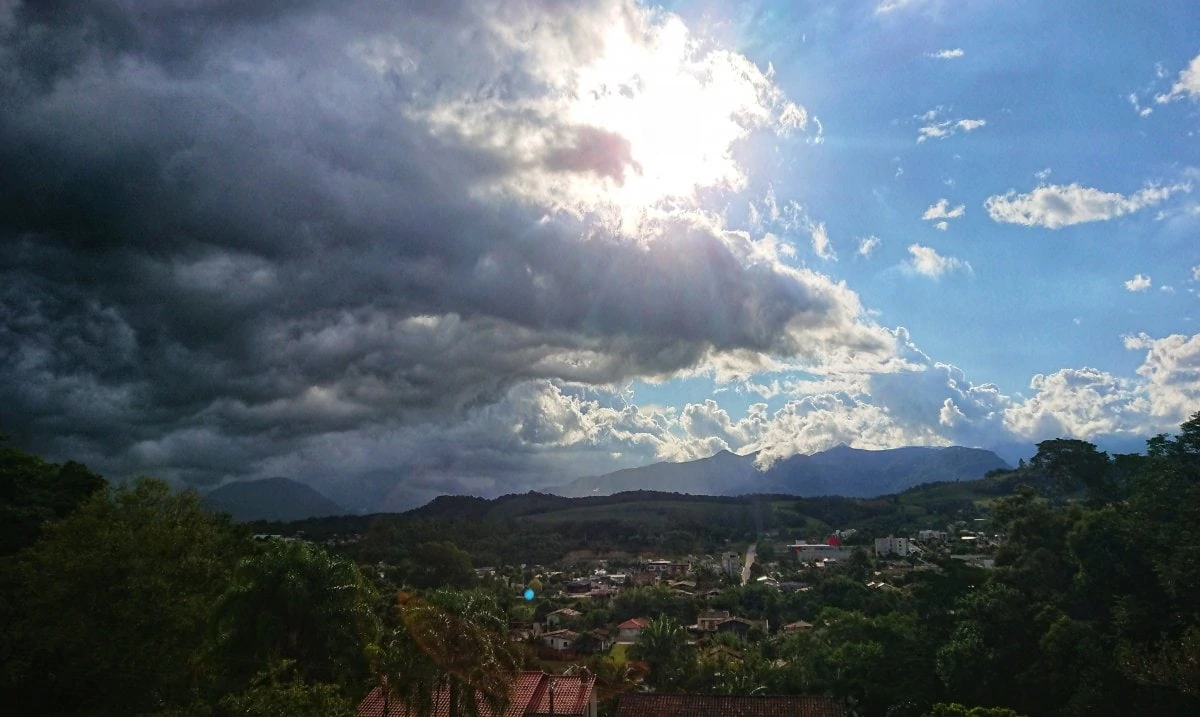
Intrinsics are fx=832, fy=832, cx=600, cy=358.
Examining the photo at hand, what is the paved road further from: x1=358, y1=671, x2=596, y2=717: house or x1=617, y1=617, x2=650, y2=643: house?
x1=358, y1=671, x2=596, y2=717: house

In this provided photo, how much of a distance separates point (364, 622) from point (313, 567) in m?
2.88

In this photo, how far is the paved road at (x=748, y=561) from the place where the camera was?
131163 mm

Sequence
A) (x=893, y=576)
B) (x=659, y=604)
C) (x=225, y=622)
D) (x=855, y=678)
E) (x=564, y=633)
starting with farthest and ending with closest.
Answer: (x=893, y=576), (x=659, y=604), (x=564, y=633), (x=855, y=678), (x=225, y=622)

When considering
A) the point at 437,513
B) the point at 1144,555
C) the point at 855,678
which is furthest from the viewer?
the point at 437,513

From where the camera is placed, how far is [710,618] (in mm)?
85688

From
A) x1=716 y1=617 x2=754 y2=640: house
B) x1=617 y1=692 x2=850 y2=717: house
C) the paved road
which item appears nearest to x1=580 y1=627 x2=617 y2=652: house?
x1=716 y1=617 x2=754 y2=640: house

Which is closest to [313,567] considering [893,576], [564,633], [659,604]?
[564,633]

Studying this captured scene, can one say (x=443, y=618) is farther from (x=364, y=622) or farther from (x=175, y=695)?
(x=175, y=695)

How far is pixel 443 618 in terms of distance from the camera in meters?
26.1

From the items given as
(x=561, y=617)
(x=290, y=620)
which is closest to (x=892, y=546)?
(x=561, y=617)

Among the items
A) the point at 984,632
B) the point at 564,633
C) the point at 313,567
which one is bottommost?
the point at 564,633

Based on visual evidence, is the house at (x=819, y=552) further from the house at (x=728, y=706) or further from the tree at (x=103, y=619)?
the tree at (x=103, y=619)

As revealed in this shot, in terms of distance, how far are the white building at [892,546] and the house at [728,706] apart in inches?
4501

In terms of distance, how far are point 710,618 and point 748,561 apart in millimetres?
76081
